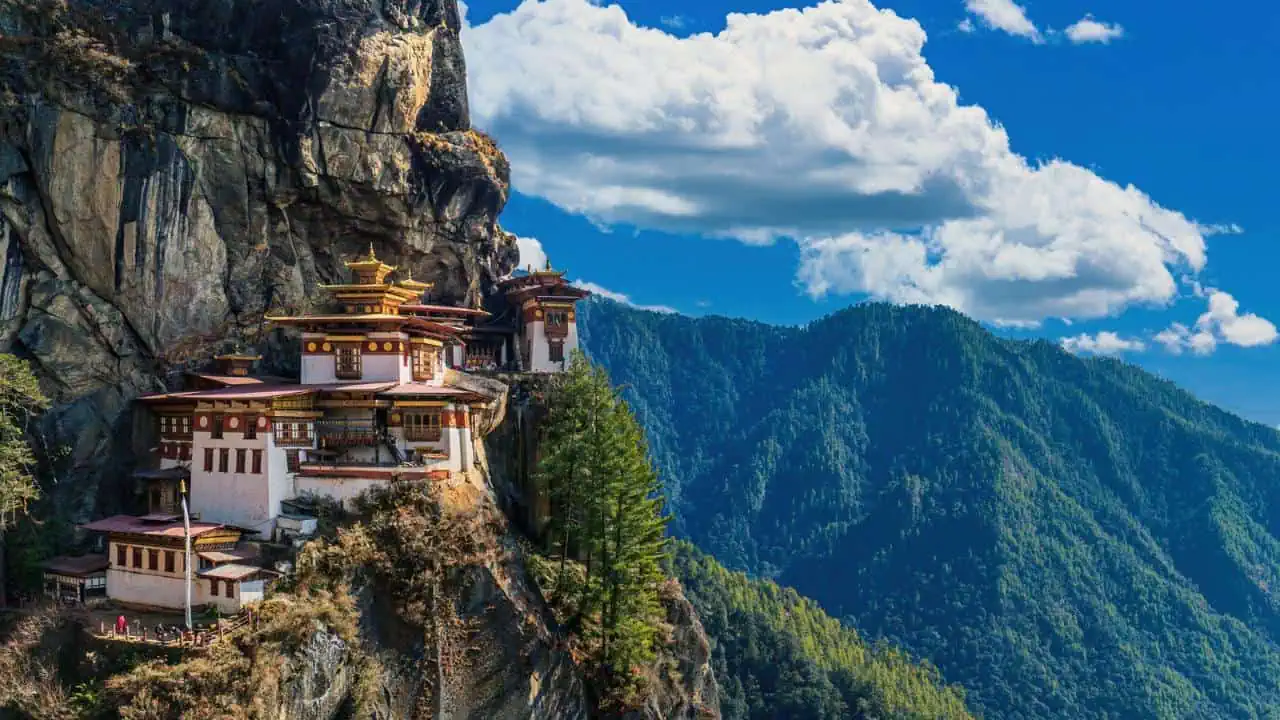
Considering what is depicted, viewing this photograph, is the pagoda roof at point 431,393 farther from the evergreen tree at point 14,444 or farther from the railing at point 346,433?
the evergreen tree at point 14,444

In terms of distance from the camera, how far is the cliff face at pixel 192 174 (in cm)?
6425

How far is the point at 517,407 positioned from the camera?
71.2 m

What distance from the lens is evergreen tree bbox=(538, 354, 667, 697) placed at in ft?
211

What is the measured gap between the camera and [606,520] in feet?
214

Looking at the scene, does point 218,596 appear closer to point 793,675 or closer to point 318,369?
point 318,369

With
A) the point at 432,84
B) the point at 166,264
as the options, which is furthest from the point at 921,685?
the point at 166,264

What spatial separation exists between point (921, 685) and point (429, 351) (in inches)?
5571

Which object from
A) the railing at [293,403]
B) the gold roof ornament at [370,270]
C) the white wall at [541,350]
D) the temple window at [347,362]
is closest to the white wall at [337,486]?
the railing at [293,403]

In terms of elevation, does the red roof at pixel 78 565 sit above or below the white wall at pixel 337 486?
below

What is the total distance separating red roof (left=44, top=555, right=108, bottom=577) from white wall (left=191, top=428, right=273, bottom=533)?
192 inches

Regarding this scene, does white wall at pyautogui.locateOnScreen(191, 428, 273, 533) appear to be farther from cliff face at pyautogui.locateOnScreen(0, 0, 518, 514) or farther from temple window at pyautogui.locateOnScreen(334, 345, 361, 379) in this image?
temple window at pyautogui.locateOnScreen(334, 345, 361, 379)

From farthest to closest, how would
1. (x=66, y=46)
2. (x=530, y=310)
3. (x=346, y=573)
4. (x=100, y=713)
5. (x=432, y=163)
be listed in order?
(x=530, y=310)
(x=432, y=163)
(x=66, y=46)
(x=346, y=573)
(x=100, y=713)

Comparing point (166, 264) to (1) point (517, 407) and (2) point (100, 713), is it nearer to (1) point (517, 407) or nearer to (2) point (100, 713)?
(1) point (517, 407)

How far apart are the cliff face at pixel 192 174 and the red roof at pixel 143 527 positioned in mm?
6317
